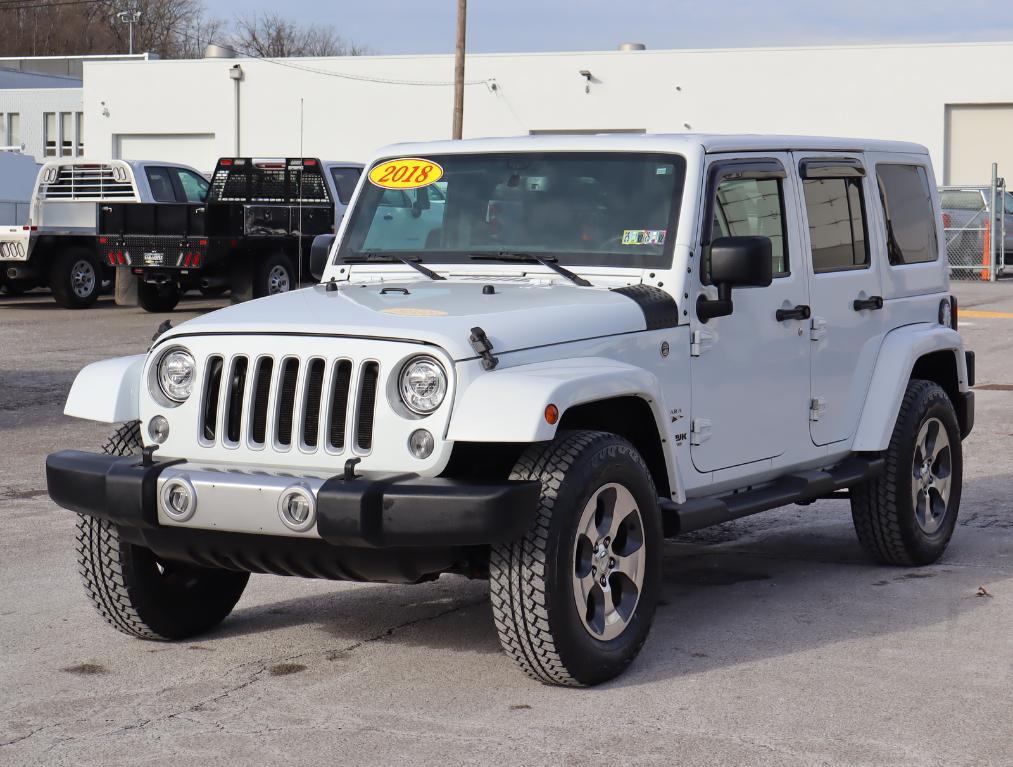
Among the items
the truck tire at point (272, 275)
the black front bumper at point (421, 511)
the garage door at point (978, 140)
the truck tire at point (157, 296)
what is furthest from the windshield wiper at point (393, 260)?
the garage door at point (978, 140)

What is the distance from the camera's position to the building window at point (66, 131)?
56.7 m

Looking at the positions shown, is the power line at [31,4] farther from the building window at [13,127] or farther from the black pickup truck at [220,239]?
the black pickup truck at [220,239]

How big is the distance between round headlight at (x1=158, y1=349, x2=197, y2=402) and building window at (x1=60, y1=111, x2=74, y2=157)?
53.7 m

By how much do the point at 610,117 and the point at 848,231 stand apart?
3824 cm

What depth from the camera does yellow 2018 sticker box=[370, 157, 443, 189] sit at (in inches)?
266

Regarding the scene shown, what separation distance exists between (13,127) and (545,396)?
56816 mm

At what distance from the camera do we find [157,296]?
22.4 metres

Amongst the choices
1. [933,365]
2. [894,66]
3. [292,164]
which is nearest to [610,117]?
[894,66]

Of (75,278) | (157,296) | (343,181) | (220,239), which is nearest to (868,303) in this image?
(220,239)

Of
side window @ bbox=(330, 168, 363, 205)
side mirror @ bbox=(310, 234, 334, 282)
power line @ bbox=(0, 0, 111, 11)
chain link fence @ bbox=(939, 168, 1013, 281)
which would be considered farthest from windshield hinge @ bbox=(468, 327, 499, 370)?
power line @ bbox=(0, 0, 111, 11)

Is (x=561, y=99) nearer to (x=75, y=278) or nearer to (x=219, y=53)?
(x=219, y=53)

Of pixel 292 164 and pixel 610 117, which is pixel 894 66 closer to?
pixel 610 117

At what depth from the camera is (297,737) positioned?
4.77m

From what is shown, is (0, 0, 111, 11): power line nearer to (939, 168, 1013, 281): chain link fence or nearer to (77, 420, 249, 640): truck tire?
(939, 168, 1013, 281): chain link fence
